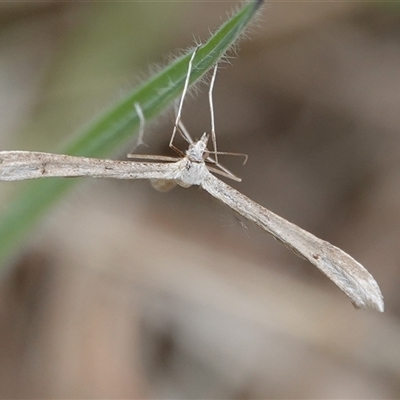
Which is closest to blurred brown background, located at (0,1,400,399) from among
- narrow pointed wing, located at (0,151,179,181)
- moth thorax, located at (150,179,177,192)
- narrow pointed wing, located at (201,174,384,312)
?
moth thorax, located at (150,179,177,192)

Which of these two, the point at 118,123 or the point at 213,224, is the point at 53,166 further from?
the point at 213,224

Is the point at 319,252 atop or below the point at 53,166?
below

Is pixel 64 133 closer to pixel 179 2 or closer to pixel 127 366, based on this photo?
pixel 179 2

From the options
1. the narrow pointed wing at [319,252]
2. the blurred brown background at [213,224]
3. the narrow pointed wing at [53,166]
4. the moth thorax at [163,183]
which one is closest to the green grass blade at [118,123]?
the narrow pointed wing at [53,166]

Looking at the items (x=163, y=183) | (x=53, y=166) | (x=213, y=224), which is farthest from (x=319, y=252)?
(x=213, y=224)

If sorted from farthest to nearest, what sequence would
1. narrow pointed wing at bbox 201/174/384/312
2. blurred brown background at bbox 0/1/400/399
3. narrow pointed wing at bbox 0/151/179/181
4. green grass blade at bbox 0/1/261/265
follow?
blurred brown background at bbox 0/1/400/399 → narrow pointed wing at bbox 201/174/384/312 → narrow pointed wing at bbox 0/151/179/181 → green grass blade at bbox 0/1/261/265

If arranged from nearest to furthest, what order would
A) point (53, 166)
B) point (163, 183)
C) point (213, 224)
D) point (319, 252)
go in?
point (53, 166)
point (319, 252)
point (163, 183)
point (213, 224)

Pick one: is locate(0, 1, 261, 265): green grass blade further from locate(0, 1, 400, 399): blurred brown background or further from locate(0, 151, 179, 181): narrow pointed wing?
locate(0, 1, 400, 399): blurred brown background
